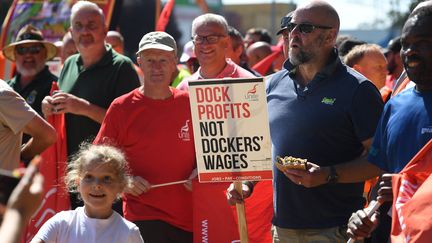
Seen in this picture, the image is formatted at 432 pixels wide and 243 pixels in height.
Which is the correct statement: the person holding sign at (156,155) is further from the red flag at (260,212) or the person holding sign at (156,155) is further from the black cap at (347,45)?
the black cap at (347,45)

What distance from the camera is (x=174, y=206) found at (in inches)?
287

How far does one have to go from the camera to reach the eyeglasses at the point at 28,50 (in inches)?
388

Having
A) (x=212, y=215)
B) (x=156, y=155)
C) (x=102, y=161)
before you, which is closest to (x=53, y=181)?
(x=156, y=155)

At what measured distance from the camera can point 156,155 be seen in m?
7.24

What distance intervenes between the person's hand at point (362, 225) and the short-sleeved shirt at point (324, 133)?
2.74ft

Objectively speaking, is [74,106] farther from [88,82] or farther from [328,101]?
[328,101]

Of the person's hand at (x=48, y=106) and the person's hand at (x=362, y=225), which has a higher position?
the person's hand at (x=48, y=106)

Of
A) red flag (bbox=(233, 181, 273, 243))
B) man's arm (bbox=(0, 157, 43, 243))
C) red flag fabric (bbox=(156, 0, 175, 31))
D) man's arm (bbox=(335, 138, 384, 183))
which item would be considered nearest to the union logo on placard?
man's arm (bbox=(335, 138, 384, 183))

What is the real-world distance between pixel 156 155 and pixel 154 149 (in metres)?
0.04

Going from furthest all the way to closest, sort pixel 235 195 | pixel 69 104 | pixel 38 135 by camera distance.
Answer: pixel 69 104 → pixel 38 135 → pixel 235 195

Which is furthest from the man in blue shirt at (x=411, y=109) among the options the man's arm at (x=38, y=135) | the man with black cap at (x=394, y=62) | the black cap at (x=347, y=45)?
the man with black cap at (x=394, y=62)

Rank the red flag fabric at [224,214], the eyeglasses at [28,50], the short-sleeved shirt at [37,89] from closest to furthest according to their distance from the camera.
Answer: the red flag fabric at [224,214] < the short-sleeved shirt at [37,89] < the eyeglasses at [28,50]

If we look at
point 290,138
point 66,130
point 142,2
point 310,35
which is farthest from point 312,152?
point 142,2

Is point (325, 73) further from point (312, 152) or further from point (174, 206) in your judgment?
point (174, 206)
